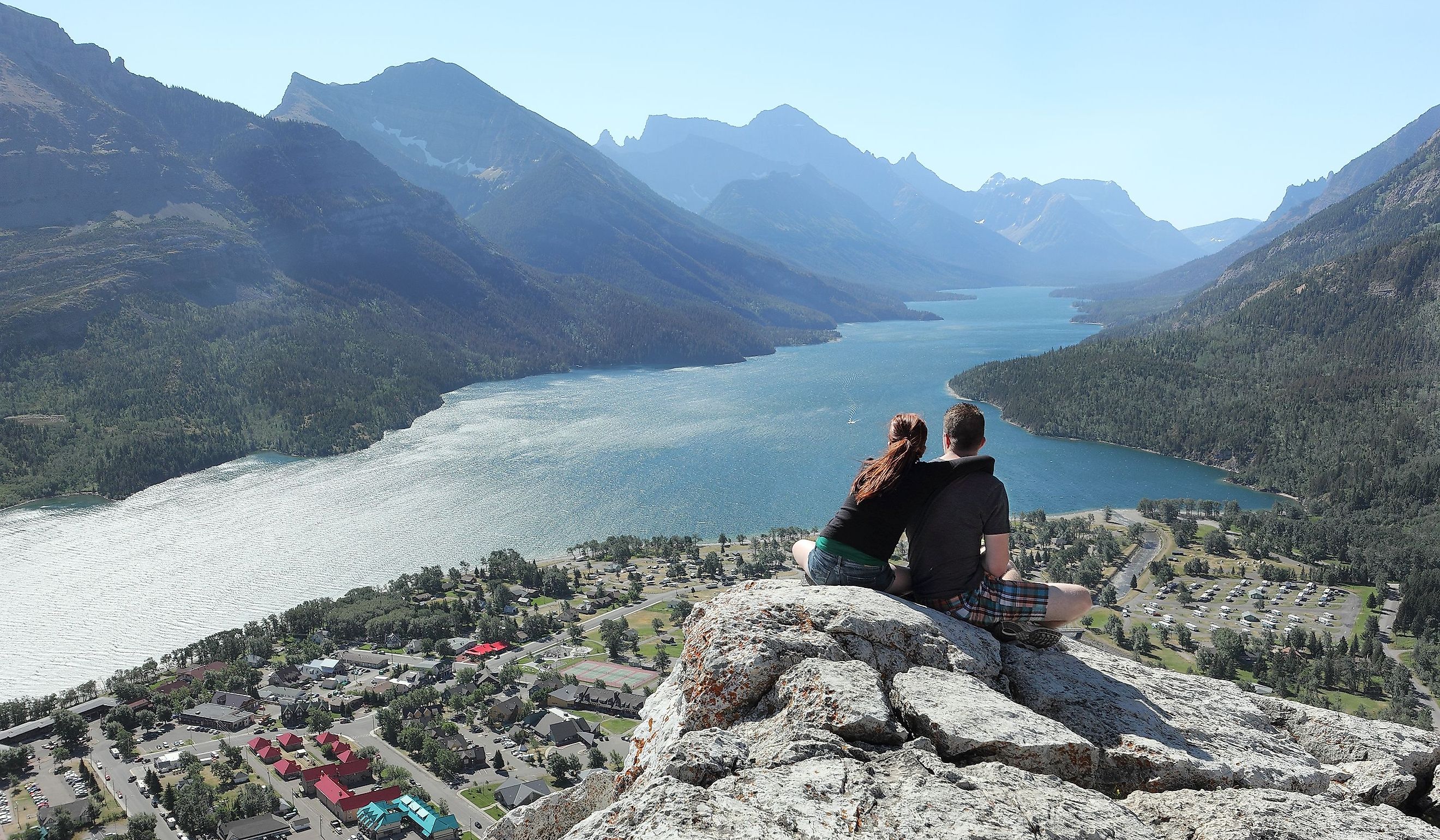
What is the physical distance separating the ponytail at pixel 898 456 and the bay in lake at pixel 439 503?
76428 millimetres

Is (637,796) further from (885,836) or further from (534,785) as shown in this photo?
(534,785)

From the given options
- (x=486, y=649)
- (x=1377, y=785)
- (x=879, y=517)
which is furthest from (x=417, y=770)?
(x=1377, y=785)

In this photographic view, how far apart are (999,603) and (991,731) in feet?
7.35

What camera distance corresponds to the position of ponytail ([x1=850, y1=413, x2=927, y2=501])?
7855 mm

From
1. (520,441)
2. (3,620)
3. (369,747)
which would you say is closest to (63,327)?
(520,441)

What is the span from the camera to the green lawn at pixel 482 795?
4450cm

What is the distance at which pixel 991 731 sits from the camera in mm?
5949

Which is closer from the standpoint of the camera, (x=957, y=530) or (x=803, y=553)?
(x=957, y=530)

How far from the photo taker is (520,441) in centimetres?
13500

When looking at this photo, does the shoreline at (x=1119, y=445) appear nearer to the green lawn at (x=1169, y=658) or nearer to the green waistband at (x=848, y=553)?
the green lawn at (x=1169, y=658)

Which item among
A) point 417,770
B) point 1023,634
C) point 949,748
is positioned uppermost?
point 949,748

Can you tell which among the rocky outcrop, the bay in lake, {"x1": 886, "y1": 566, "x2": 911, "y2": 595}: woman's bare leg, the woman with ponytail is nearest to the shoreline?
the bay in lake

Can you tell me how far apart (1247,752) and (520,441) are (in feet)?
438

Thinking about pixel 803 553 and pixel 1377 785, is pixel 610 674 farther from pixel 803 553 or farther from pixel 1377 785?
pixel 1377 785
